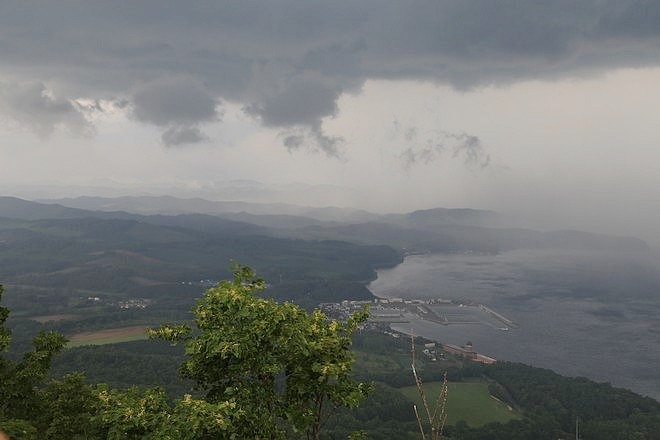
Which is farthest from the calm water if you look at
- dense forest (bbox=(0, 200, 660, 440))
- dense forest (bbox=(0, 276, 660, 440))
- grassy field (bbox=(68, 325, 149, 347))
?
grassy field (bbox=(68, 325, 149, 347))

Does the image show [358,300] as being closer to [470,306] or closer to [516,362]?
[470,306]

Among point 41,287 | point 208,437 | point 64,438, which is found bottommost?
point 41,287

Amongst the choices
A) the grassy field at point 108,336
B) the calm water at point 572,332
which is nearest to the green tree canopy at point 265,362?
the calm water at point 572,332

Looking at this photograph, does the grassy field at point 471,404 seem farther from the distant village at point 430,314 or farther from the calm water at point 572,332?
the calm water at point 572,332

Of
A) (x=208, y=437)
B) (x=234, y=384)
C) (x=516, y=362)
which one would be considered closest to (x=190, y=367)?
(x=234, y=384)

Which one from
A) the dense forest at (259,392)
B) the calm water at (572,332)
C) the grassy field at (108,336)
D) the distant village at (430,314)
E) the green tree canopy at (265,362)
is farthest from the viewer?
the distant village at (430,314)
